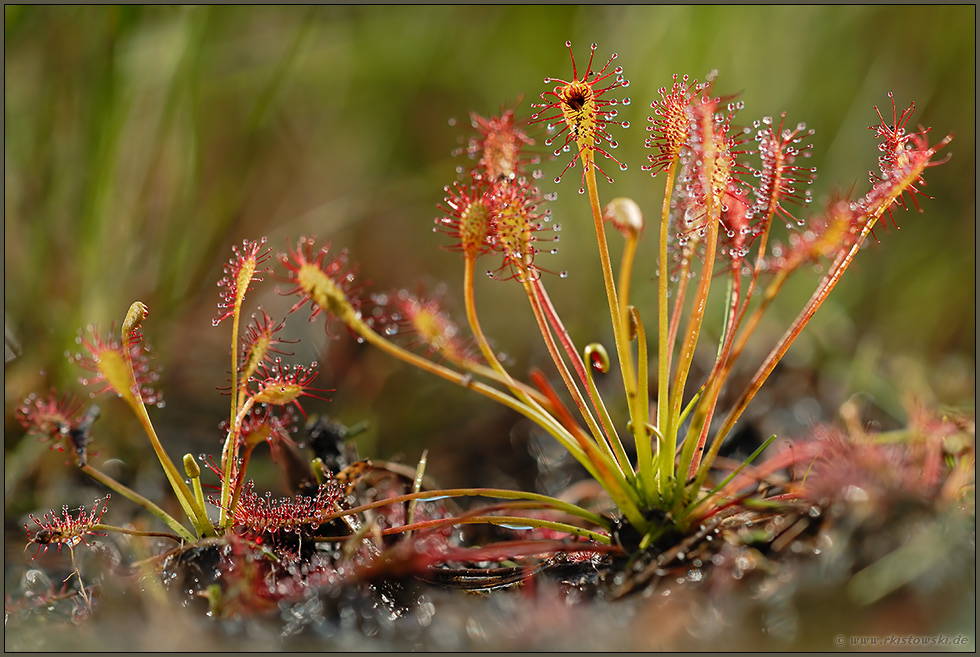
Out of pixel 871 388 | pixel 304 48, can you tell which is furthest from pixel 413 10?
pixel 871 388

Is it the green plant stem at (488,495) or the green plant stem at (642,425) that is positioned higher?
the green plant stem at (642,425)

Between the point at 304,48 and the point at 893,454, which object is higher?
the point at 304,48

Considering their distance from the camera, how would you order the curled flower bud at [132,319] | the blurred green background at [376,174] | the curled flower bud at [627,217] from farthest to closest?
the blurred green background at [376,174], the curled flower bud at [132,319], the curled flower bud at [627,217]

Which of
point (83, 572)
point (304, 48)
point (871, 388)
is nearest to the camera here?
point (83, 572)

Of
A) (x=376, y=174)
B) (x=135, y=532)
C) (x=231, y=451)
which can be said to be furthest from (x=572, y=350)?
(x=376, y=174)

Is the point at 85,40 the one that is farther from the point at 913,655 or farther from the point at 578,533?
the point at 913,655

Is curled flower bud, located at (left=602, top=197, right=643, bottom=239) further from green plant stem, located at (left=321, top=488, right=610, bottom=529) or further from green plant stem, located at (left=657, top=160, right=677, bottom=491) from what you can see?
green plant stem, located at (left=321, top=488, right=610, bottom=529)

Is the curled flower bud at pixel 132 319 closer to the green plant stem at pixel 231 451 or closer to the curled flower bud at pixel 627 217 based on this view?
the green plant stem at pixel 231 451

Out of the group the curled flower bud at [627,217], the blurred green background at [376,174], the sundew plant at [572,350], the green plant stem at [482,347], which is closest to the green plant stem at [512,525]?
the sundew plant at [572,350]

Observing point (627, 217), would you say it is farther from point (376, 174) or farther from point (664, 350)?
point (376, 174)
